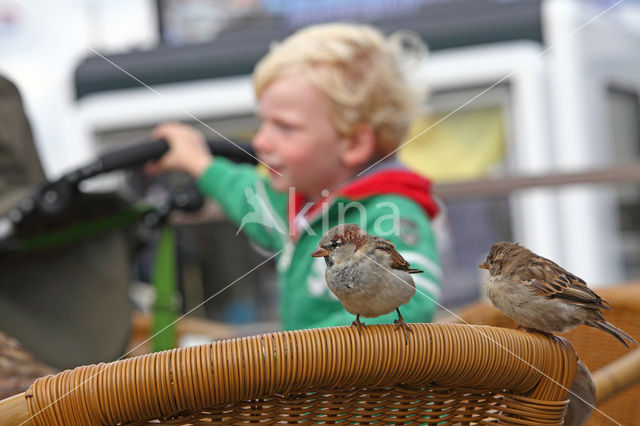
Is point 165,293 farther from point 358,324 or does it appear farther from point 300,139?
point 358,324

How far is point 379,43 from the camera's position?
74cm

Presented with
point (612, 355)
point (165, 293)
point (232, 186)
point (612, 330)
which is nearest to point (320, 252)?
point (612, 330)

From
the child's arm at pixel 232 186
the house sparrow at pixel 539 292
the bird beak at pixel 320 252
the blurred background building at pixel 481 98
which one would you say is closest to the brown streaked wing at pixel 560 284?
the house sparrow at pixel 539 292

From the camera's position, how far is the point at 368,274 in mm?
352

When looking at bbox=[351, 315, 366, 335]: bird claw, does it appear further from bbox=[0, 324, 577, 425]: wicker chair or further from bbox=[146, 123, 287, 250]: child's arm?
bbox=[146, 123, 287, 250]: child's arm

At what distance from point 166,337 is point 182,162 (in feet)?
1.23

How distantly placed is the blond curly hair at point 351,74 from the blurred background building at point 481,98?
3.41 ft

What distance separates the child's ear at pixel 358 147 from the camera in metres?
0.67

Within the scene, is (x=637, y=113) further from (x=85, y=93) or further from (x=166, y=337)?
(x=85, y=93)

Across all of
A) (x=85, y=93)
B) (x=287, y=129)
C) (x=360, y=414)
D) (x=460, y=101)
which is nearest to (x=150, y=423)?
(x=360, y=414)

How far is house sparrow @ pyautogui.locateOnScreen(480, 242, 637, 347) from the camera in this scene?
0.34 metres

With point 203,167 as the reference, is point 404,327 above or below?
below

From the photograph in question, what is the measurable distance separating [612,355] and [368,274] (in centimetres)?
39

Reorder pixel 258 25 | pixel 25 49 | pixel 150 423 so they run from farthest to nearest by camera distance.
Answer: pixel 258 25, pixel 25 49, pixel 150 423
